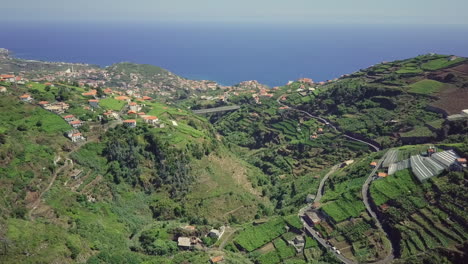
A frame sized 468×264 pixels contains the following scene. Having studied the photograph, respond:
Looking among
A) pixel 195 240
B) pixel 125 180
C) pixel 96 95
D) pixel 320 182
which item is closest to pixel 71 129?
pixel 125 180

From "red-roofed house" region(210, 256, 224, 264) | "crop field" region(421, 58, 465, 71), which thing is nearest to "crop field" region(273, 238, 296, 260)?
"red-roofed house" region(210, 256, 224, 264)

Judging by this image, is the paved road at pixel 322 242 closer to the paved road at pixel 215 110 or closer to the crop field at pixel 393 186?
the crop field at pixel 393 186

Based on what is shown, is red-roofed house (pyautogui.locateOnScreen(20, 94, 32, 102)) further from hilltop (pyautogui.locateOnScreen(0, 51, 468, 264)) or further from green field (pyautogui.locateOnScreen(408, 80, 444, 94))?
green field (pyautogui.locateOnScreen(408, 80, 444, 94))

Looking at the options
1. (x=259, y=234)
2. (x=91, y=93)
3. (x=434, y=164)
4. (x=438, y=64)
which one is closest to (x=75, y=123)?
(x=91, y=93)

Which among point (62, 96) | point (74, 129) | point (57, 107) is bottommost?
point (74, 129)

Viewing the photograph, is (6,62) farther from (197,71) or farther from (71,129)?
(71,129)

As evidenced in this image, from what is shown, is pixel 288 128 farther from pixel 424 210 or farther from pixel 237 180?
pixel 424 210

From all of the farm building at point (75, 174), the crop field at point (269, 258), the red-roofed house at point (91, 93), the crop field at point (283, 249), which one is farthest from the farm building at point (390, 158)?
the red-roofed house at point (91, 93)
